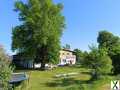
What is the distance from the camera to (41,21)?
7488cm

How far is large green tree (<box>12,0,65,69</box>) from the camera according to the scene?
7438cm

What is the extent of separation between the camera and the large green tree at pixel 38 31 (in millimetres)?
74375

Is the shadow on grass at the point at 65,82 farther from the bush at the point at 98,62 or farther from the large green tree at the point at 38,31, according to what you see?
the large green tree at the point at 38,31

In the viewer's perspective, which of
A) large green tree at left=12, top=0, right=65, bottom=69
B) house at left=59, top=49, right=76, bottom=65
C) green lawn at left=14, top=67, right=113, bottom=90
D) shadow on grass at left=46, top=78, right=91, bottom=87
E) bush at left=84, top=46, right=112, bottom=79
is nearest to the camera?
green lawn at left=14, top=67, right=113, bottom=90

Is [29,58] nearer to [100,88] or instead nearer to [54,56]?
[54,56]

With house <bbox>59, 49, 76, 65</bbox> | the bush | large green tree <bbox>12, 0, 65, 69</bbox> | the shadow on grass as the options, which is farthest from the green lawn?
house <bbox>59, 49, 76, 65</bbox>

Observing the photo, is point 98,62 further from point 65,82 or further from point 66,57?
point 66,57

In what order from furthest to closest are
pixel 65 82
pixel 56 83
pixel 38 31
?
pixel 38 31
pixel 65 82
pixel 56 83

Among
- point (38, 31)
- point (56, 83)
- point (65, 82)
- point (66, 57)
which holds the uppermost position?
point (38, 31)

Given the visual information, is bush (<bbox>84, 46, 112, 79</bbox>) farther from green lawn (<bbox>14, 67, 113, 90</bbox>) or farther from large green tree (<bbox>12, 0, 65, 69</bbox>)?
large green tree (<bbox>12, 0, 65, 69</bbox>)

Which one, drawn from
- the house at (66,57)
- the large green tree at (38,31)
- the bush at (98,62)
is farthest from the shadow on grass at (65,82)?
the house at (66,57)

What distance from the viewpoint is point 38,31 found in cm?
7438

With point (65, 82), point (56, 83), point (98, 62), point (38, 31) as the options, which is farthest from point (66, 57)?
point (56, 83)

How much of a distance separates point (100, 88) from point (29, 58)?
36460 mm
